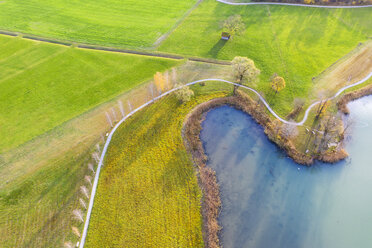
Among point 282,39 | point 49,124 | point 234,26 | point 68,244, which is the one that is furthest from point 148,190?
point 282,39

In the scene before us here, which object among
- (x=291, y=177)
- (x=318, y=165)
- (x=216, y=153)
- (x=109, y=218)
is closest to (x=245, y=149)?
(x=216, y=153)

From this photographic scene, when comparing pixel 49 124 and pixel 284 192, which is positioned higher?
pixel 49 124

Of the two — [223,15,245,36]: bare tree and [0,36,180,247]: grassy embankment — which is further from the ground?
[223,15,245,36]: bare tree

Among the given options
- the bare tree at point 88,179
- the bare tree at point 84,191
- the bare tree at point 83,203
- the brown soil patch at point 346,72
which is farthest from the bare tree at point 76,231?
the brown soil patch at point 346,72

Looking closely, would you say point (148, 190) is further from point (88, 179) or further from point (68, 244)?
point (68, 244)

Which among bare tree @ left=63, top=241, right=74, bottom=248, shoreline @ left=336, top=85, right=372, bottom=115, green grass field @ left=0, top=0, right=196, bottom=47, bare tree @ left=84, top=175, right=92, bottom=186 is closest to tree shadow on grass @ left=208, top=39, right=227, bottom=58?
green grass field @ left=0, top=0, right=196, bottom=47

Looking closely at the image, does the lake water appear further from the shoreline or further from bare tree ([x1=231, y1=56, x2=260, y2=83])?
bare tree ([x1=231, y1=56, x2=260, y2=83])

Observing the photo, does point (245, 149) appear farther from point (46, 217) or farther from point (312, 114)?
point (46, 217)
